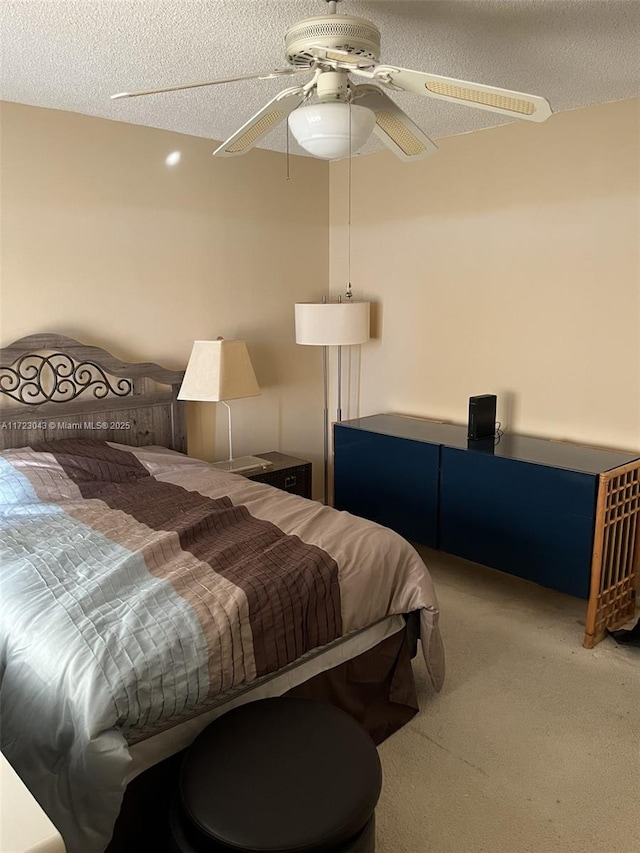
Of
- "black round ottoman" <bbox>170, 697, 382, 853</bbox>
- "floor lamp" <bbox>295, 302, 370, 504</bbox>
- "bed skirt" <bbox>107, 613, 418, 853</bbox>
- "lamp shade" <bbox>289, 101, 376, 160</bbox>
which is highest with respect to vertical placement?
"lamp shade" <bbox>289, 101, 376, 160</bbox>

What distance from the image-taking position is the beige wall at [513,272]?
307 cm

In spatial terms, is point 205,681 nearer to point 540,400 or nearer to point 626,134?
point 540,400

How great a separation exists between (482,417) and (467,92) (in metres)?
1.90

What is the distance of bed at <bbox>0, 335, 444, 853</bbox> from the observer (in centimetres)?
159

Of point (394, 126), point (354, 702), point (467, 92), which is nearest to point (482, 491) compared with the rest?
point (354, 702)

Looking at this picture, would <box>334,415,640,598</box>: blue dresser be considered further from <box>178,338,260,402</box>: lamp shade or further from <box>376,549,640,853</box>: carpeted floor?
<box>178,338,260,402</box>: lamp shade

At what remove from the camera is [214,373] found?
11.4 ft

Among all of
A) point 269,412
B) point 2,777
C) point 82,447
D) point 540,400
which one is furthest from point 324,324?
point 2,777

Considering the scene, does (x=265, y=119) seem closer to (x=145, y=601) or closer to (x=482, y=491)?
(x=145, y=601)

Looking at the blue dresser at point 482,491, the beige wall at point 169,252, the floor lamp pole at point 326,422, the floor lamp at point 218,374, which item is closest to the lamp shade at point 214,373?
the floor lamp at point 218,374

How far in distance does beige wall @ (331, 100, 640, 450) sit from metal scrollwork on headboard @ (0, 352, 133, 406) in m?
1.75

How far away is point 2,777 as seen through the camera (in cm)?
105

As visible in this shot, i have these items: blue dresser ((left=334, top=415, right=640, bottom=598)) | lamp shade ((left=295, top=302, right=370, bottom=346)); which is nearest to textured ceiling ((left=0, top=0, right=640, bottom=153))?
lamp shade ((left=295, top=302, right=370, bottom=346))

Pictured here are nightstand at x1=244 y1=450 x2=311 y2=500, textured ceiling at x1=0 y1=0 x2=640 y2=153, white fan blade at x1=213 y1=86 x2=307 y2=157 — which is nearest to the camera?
white fan blade at x1=213 y1=86 x2=307 y2=157
